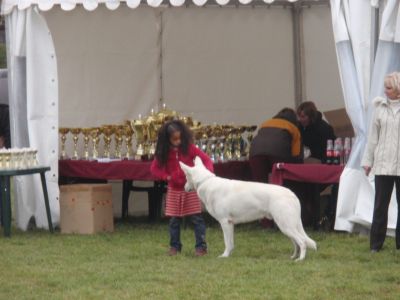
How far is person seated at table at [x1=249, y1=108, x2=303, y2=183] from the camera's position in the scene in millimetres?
12164

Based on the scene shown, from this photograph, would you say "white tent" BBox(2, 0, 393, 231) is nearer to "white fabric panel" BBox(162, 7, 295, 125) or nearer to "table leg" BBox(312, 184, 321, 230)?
"white fabric panel" BBox(162, 7, 295, 125)

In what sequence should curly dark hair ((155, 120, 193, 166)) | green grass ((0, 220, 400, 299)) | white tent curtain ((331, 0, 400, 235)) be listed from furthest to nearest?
white tent curtain ((331, 0, 400, 235)) < curly dark hair ((155, 120, 193, 166)) < green grass ((0, 220, 400, 299))

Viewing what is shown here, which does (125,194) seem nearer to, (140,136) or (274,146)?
(140,136)

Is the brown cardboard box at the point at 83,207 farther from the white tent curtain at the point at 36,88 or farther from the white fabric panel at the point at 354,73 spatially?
the white fabric panel at the point at 354,73

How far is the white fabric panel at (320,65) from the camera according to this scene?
14.8 meters

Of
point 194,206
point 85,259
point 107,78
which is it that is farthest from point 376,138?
point 107,78

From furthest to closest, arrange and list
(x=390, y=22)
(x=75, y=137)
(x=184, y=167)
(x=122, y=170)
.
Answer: (x=75, y=137)
(x=122, y=170)
(x=390, y=22)
(x=184, y=167)

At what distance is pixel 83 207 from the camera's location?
12078 millimetres

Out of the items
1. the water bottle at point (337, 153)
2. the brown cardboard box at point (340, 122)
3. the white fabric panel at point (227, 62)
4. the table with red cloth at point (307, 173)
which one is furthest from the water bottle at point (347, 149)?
the white fabric panel at point (227, 62)

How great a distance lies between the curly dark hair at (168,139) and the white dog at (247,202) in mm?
261

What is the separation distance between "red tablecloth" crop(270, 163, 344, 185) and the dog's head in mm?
2063

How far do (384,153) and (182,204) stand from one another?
181 cm

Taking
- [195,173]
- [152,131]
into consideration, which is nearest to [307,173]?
[152,131]

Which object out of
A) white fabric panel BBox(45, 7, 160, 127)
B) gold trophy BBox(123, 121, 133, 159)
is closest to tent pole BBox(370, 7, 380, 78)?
gold trophy BBox(123, 121, 133, 159)
